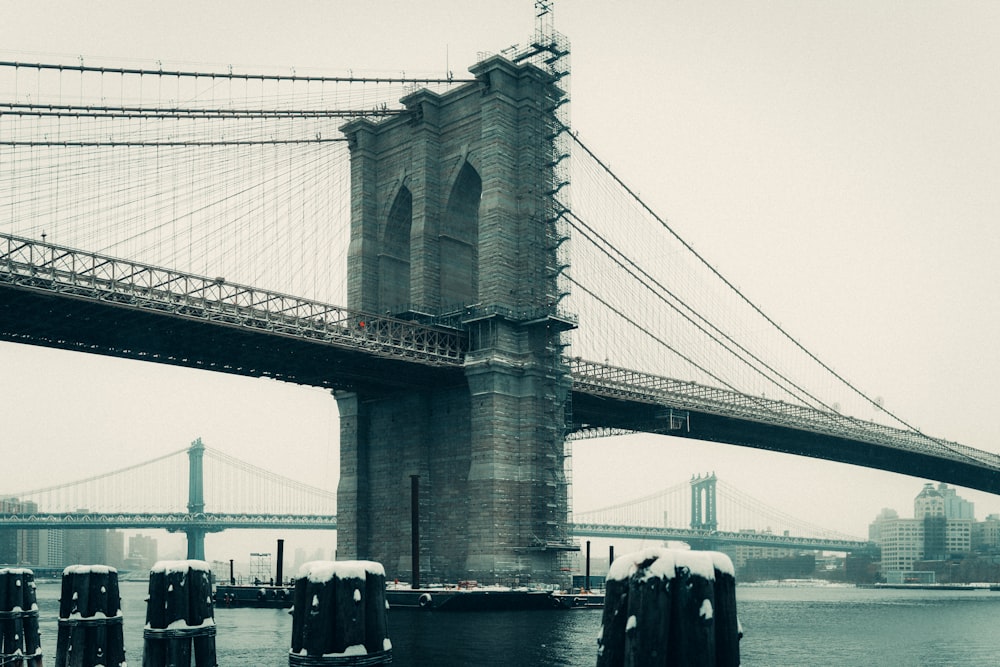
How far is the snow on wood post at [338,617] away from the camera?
7660 mm

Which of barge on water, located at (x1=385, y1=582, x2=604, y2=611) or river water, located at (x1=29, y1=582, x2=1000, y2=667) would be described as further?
barge on water, located at (x1=385, y1=582, x2=604, y2=611)

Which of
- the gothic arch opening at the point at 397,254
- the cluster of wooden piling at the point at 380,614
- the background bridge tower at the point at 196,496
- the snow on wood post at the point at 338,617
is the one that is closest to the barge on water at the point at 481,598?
the gothic arch opening at the point at 397,254

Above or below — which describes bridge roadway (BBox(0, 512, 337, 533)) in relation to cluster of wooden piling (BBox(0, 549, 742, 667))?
below

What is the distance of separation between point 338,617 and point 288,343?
179 feet

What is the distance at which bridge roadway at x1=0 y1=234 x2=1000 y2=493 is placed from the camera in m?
54.4

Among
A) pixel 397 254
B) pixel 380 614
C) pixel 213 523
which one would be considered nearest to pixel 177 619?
pixel 380 614

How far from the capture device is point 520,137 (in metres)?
69.2

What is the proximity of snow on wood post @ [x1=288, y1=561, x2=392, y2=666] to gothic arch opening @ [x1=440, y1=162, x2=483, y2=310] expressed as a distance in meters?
62.4

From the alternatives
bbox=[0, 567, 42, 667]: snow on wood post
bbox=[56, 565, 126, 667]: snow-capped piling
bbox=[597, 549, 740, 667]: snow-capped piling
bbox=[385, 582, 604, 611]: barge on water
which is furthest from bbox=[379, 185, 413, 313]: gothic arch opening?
bbox=[597, 549, 740, 667]: snow-capped piling

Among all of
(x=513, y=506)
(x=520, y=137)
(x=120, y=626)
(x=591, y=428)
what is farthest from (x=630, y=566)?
(x=591, y=428)

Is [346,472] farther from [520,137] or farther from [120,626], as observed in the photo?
[120,626]

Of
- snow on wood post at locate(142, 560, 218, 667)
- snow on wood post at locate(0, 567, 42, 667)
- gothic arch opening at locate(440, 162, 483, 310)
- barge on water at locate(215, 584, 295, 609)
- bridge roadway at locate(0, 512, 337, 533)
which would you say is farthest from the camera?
bridge roadway at locate(0, 512, 337, 533)

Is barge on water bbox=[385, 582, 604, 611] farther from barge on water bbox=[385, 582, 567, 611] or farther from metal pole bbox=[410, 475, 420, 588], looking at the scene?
metal pole bbox=[410, 475, 420, 588]

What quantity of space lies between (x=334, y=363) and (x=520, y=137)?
55.7 ft
